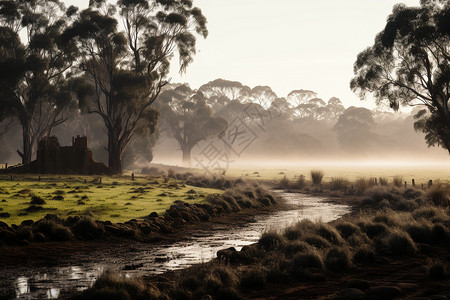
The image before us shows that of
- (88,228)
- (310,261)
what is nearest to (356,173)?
(88,228)

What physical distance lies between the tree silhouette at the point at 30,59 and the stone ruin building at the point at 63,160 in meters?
8.06

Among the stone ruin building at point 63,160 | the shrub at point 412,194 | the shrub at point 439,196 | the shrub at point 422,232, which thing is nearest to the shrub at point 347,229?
the shrub at point 422,232

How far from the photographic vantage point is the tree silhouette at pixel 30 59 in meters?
46.5

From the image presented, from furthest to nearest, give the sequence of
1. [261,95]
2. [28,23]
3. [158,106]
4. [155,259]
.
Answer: [261,95], [158,106], [28,23], [155,259]

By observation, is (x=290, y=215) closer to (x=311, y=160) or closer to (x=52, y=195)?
(x=52, y=195)

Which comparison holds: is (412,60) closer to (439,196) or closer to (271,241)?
(439,196)

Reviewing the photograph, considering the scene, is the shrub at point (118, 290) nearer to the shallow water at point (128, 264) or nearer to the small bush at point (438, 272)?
the shallow water at point (128, 264)

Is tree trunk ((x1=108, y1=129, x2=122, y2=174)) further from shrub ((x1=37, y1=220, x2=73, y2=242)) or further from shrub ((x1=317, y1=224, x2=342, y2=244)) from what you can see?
shrub ((x1=317, y1=224, x2=342, y2=244))

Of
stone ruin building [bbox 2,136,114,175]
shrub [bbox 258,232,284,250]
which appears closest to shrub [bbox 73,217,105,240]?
shrub [bbox 258,232,284,250]

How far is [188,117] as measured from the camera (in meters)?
82.9

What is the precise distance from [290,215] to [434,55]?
1694 cm

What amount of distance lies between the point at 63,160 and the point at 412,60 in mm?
31020

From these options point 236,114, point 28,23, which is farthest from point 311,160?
point 28,23

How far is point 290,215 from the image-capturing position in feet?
78.7
